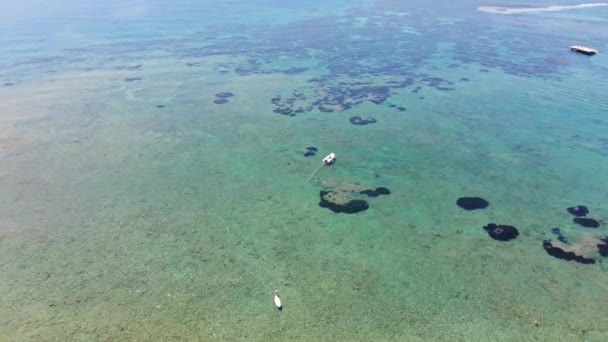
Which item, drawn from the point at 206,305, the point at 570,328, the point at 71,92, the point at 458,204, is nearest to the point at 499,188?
the point at 458,204

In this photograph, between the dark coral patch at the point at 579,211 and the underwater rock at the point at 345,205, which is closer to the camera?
the dark coral patch at the point at 579,211

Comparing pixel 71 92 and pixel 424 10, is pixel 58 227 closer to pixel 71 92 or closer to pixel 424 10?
pixel 71 92

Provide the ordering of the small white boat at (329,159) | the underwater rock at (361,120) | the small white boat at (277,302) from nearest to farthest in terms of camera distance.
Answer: the small white boat at (277,302) < the small white boat at (329,159) < the underwater rock at (361,120)

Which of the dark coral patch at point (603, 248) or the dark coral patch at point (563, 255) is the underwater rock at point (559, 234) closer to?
the dark coral patch at point (563, 255)

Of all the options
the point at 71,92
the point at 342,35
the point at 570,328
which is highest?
the point at 342,35

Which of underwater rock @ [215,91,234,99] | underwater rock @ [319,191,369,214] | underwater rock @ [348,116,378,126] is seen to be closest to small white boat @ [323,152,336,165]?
underwater rock @ [319,191,369,214]

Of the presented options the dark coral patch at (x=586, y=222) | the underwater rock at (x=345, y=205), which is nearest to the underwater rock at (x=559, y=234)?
the dark coral patch at (x=586, y=222)

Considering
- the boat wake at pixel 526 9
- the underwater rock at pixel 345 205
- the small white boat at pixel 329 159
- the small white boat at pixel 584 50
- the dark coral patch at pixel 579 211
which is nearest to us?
the dark coral patch at pixel 579 211

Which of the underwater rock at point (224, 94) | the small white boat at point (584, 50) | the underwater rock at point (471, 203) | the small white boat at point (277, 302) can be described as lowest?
the small white boat at point (277, 302)
